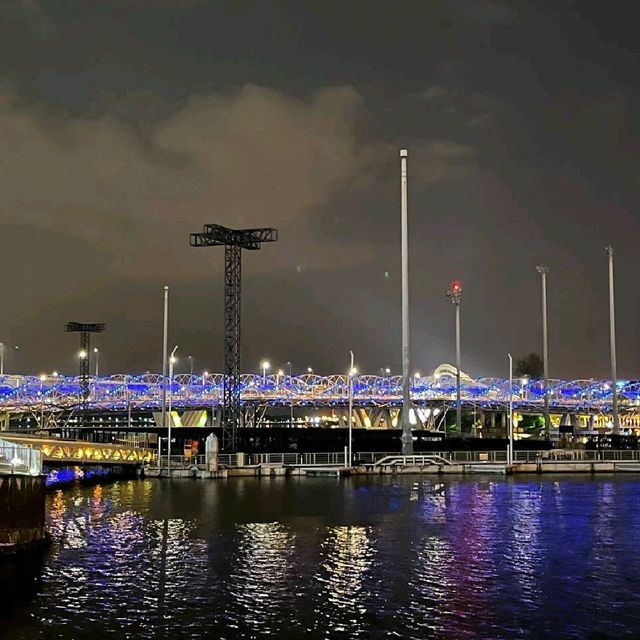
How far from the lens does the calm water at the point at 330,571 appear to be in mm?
28031

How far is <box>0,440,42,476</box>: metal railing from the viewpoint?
37.4 m

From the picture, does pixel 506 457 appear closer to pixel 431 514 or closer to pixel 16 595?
pixel 431 514

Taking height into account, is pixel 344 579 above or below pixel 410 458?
below

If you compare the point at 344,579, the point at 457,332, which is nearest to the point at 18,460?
the point at 344,579

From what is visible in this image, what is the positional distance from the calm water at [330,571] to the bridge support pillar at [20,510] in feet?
3.31

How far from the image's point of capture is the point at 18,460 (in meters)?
38.2

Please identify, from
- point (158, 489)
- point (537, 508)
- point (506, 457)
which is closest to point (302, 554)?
point (537, 508)

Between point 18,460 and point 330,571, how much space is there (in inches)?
514

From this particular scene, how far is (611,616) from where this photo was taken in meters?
29.0

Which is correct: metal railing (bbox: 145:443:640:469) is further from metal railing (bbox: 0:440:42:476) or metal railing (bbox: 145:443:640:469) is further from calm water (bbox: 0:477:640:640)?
metal railing (bbox: 0:440:42:476)

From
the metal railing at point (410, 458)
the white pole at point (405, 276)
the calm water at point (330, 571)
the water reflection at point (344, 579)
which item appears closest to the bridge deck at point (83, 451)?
the metal railing at point (410, 458)

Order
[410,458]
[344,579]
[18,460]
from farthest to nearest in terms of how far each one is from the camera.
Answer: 1. [410,458]
2. [18,460]
3. [344,579]

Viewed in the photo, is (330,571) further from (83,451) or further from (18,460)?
(83,451)

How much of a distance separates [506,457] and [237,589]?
70.4 m
